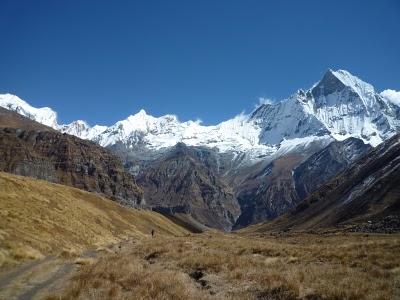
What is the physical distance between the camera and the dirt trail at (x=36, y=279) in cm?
1952

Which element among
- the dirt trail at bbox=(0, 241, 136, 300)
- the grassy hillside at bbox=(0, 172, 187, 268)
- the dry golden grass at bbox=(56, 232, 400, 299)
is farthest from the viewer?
the grassy hillside at bbox=(0, 172, 187, 268)

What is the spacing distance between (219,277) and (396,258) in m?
9.37

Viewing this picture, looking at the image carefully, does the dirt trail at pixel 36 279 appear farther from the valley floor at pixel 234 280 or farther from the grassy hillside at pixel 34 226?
the grassy hillside at pixel 34 226

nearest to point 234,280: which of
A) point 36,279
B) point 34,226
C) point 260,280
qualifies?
point 260,280

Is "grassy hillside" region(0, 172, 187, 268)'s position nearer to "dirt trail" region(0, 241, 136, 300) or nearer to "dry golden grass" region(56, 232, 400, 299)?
"dirt trail" region(0, 241, 136, 300)

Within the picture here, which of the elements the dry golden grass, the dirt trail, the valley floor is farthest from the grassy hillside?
the dry golden grass

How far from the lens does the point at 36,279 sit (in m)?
23.7

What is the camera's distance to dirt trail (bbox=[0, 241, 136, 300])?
19.5 m

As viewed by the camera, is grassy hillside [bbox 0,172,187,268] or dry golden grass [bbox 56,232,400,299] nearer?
dry golden grass [bbox 56,232,400,299]

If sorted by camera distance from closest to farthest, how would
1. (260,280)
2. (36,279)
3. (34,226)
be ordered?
(260,280) < (36,279) < (34,226)

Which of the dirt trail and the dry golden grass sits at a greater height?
the dry golden grass

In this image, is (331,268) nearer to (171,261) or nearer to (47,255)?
(171,261)

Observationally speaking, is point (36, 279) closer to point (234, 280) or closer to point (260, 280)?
point (234, 280)

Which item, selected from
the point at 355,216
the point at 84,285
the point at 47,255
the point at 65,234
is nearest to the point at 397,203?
the point at 355,216
